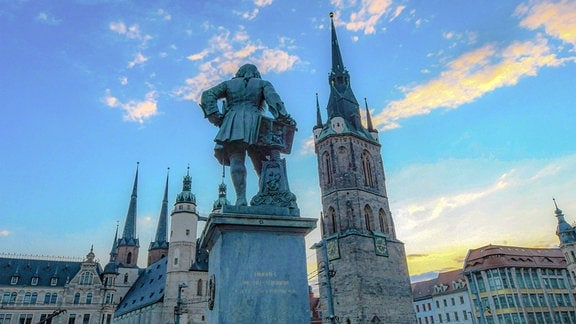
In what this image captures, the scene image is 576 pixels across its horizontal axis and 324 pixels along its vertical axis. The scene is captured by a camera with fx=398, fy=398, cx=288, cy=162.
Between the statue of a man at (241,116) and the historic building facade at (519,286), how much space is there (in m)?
47.5

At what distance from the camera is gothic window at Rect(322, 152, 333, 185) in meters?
45.7

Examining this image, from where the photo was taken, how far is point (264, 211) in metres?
6.10

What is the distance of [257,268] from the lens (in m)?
5.53

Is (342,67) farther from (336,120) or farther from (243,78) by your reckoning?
(243,78)

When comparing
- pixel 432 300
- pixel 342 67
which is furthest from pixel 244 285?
pixel 432 300

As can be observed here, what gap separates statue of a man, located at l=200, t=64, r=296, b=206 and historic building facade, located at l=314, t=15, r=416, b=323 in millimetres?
29012

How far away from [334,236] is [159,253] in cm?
4495

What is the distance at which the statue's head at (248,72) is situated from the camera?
7590mm

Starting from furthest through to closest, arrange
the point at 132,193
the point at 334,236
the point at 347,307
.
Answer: the point at 132,193 < the point at 334,236 < the point at 347,307

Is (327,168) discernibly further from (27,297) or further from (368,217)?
(27,297)

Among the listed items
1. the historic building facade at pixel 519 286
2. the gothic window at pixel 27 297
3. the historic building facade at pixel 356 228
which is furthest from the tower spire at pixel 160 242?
the historic building facade at pixel 519 286

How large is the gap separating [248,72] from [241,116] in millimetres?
1137

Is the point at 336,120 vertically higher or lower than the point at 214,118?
higher

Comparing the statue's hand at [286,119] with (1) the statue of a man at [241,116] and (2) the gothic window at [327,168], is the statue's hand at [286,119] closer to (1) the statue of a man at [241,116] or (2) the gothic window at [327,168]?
(1) the statue of a man at [241,116]
